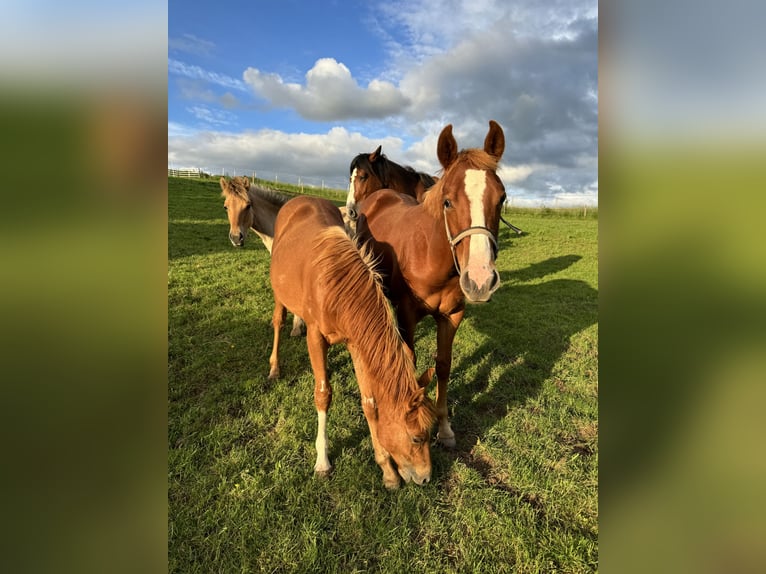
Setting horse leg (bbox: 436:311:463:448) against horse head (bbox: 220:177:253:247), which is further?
horse head (bbox: 220:177:253:247)

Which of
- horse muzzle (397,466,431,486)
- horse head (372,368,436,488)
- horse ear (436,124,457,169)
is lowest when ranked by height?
horse muzzle (397,466,431,486)

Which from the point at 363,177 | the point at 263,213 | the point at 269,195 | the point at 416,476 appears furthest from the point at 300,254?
the point at 269,195

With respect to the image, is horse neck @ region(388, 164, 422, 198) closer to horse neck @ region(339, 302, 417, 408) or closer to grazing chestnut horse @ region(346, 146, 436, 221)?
grazing chestnut horse @ region(346, 146, 436, 221)

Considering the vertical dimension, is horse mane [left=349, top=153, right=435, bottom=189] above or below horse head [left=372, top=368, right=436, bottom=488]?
above

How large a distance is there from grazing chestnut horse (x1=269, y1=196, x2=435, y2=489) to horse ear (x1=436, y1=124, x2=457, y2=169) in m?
0.99

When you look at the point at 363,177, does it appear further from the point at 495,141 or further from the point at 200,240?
the point at 200,240

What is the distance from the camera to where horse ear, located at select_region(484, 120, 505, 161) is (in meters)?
2.74

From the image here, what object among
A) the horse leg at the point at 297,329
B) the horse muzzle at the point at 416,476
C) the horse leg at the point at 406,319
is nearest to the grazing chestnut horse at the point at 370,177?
the horse leg at the point at 297,329

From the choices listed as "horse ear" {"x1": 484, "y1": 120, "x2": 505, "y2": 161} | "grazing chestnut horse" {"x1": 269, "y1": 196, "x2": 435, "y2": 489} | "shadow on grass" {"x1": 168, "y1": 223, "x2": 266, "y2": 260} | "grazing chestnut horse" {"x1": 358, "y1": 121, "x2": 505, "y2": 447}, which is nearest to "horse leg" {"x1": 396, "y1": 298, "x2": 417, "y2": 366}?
"grazing chestnut horse" {"x1": 358, "y1": 121, "x2": 505, "y2": 447}

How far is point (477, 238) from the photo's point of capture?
8.21ft

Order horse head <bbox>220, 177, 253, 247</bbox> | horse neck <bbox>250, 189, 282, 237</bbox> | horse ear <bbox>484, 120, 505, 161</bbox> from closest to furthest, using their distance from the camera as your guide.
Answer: horse ear <bbox>484, 120, 505, 161</bbox> → horse head <bbox>220, 177, 253, 247</bbox> → horse neck <bbox>250, 189, 282, 237</bbox>

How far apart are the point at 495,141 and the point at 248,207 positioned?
5478 millimetres

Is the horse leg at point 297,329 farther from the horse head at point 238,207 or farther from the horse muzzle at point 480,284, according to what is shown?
the horse muzzle at point 480,284
